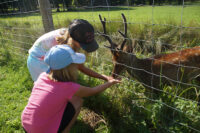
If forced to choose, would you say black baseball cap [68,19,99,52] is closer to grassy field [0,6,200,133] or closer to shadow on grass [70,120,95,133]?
grassy field [0,6,200,133]

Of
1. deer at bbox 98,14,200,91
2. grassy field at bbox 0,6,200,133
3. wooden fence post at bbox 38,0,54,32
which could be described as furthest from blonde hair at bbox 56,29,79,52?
wooden fence post at bbox 38,0,54,32

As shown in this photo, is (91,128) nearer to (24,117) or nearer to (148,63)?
(24,117)

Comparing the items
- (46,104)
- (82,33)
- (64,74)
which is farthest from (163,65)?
(46,104)

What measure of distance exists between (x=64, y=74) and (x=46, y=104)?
376 millimetres

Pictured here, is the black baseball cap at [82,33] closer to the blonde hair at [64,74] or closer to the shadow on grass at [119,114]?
the blonde hair at [64,74]

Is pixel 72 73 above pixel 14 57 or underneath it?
above

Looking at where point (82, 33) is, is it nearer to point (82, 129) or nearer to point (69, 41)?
point (69, 41)

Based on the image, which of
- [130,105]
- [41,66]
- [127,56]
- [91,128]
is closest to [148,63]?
[127,56]

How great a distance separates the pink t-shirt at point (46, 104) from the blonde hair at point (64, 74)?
46 mm

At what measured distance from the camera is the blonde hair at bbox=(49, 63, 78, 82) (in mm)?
1960

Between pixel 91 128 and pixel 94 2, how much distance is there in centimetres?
220

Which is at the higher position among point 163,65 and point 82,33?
point 82,33

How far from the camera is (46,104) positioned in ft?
6.55

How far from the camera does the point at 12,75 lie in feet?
15.3
